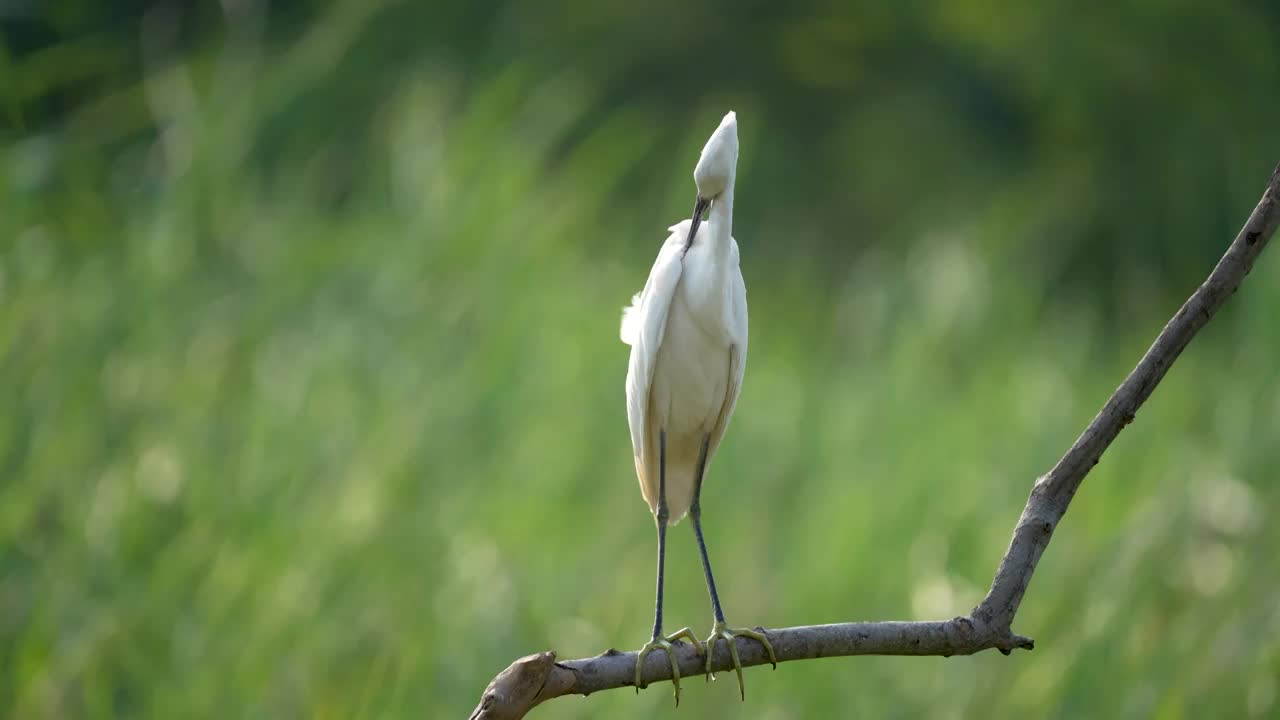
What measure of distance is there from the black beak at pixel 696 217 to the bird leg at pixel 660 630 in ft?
0.93

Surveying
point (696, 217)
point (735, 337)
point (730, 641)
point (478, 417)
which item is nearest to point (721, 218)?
point (696, 217)

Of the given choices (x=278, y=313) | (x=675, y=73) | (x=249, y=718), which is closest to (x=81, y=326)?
(x=278, y=313)

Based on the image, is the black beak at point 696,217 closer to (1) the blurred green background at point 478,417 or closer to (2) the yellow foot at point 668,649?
(2) the yellow foot at point 668,649

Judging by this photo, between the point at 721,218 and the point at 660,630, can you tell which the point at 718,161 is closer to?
the point at 721,218

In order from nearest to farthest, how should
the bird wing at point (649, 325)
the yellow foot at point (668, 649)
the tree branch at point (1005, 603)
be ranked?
the tree branch at point (1005, 603) → the yellow foot at point (668, 649) → the bird wing at point (649, 325)

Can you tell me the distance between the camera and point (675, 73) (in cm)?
788

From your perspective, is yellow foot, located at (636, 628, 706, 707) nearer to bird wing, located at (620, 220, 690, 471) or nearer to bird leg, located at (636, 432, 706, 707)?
bird leg, located at (636, 432, 706, 707)

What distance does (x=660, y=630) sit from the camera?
1.74 metres

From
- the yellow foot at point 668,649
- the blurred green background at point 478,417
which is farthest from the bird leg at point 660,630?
the blurred green background at point 478,417

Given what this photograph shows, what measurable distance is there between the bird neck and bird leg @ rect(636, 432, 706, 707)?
1.07ft

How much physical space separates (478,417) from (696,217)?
267 centimetres

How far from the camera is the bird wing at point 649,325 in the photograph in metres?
1.72

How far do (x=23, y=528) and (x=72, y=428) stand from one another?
1.05 feet

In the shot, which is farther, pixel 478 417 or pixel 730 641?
pixel 478 417
